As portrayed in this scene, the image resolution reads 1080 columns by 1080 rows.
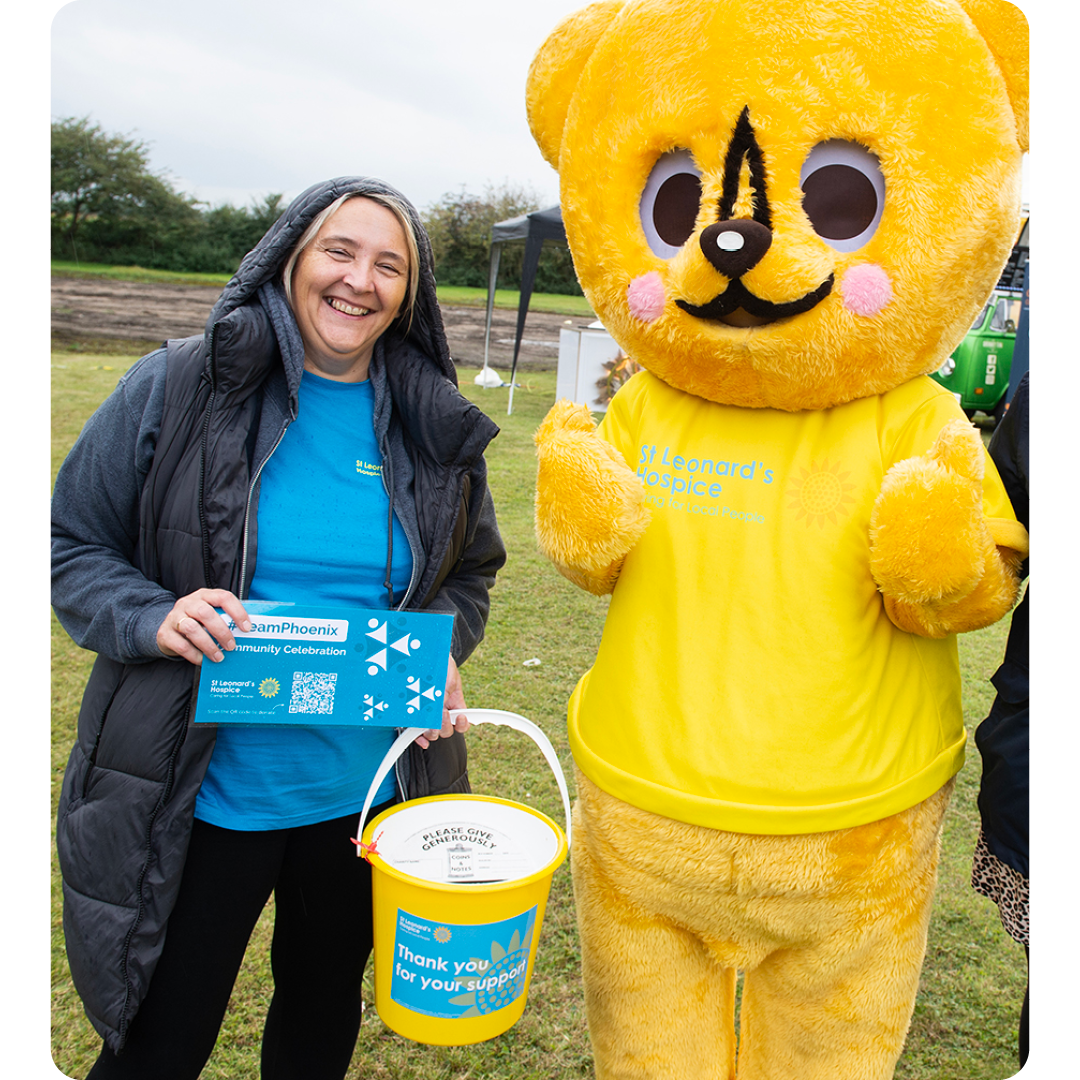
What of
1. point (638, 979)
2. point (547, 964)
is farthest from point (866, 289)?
point (547, 964)

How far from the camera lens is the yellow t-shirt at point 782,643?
62.4 inches

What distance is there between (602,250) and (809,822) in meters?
1.10

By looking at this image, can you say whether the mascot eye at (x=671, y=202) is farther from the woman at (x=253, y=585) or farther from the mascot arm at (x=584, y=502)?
the woman at (x=253, y=585)

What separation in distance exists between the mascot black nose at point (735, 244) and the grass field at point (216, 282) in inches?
929

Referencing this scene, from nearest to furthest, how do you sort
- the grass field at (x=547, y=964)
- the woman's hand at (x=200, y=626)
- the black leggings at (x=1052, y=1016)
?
1. the black leggings at (x=1052, y=1016)
2. the woman's hand at (x=200, y=626)
3. the grass field at (x=547, y=964)

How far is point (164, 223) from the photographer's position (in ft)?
102

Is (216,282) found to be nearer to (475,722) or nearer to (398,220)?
(398,220)

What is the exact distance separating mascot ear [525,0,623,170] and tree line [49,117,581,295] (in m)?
28.4

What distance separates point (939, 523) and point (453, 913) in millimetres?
1067

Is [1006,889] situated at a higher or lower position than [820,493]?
lower

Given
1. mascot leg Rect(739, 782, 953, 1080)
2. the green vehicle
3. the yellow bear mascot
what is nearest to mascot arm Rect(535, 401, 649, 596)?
the yellow bear mascot

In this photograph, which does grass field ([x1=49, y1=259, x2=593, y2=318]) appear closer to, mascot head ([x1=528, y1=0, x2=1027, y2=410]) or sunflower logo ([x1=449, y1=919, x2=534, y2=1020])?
mascot head ([x1=528, y1=0, x2=1027, y2=410])

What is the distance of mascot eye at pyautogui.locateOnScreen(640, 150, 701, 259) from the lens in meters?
1.59

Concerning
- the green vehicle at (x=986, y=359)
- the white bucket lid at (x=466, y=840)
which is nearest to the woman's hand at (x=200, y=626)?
the white bucket lid at (x=466, y=840)
